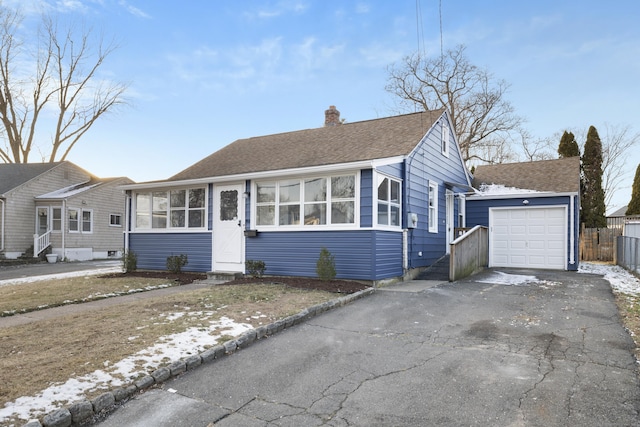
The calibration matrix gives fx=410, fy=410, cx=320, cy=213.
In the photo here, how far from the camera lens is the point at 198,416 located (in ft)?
11.3

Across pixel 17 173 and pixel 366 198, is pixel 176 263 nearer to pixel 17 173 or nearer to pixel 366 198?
pixel 366 198

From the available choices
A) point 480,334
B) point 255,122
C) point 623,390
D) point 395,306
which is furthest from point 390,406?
point 255,122

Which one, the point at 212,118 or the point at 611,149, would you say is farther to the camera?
the point at 611,149

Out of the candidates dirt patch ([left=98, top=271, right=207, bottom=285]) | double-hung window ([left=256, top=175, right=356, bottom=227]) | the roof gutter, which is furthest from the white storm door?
dirt patch ([left=98, top=271, right=207, bottom=285])

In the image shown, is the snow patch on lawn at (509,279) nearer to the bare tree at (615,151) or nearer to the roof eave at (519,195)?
the roof eave at (519,195)

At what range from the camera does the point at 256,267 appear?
11.0 m

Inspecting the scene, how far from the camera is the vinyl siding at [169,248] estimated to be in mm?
12398

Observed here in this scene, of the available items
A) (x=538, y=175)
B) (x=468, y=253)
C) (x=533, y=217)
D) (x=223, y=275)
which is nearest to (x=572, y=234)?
(x=533, y=217)

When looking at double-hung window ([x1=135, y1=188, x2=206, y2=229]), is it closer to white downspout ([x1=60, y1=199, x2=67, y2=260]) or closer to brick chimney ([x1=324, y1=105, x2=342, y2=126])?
brick chimney ([x1=324, y1=105, x2=342, y2=126])

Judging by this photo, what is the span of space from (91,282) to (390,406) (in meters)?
10.3

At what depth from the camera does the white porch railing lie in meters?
21.4

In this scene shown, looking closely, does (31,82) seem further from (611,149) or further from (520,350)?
(611,149)

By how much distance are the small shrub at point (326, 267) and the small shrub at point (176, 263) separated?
191 inches

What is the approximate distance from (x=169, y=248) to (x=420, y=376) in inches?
418
